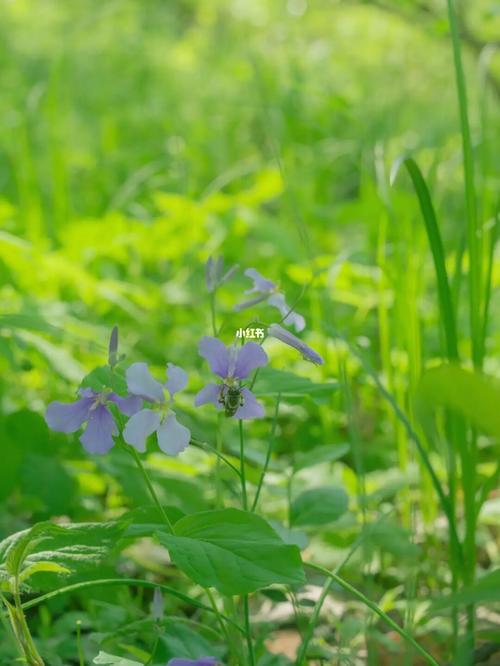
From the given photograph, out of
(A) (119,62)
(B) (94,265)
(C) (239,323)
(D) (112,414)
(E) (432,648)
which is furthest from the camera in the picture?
(A) (119,62)

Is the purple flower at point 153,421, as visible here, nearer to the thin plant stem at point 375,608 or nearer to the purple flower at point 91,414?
→ the purple flower at point 91,414

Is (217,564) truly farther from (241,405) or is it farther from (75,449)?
(75,449)

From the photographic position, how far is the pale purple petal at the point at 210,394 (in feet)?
2.97

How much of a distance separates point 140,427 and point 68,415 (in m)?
0.09

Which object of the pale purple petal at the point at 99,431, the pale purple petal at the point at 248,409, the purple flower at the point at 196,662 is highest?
the pale purple petal at the point at 248,409

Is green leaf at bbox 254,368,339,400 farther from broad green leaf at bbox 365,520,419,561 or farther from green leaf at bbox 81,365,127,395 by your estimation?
broad green leaf at bbox 365,520,419,561

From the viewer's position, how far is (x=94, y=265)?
2.51 meters

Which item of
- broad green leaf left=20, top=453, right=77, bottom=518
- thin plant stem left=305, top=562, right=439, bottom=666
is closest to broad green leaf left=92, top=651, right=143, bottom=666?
thin plant stem left=305, top=562, right=439, bottom=666

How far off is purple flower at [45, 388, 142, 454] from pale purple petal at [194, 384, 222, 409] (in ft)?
0.19

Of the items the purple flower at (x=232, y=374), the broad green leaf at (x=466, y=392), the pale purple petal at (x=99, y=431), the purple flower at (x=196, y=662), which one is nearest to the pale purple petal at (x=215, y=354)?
the purple flower at (x=232, y=374)

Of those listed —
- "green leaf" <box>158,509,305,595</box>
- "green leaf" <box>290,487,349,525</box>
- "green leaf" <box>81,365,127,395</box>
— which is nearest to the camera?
"green leaf" <box>158,509,305,595</box>

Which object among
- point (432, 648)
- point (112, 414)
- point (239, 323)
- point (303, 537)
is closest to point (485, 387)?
point (112, 414)

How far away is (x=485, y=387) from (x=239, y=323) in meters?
1.85

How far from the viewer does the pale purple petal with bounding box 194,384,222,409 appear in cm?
90
